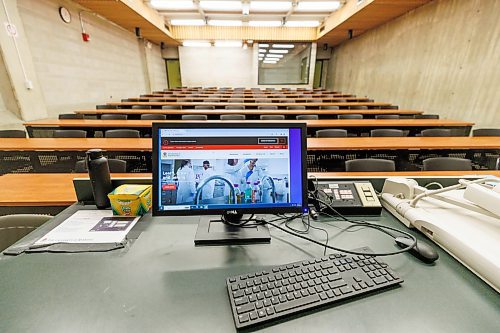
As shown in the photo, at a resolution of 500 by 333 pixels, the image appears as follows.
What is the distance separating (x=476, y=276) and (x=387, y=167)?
1.31 metres

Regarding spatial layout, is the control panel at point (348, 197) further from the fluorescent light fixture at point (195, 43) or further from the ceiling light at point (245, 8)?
the fluorescent light fixture at point (195, 43)

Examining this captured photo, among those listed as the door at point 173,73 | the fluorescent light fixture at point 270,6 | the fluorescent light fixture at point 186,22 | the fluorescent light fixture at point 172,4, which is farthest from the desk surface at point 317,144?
the door at point 173,73

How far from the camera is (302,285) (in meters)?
0.67

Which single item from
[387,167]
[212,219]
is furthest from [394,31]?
[212,219]

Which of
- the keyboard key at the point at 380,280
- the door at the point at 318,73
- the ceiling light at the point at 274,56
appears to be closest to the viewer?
the keyboard key at the point at 380,280

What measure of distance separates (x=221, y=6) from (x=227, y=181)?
9126mm

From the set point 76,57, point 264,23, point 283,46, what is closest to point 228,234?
point 76,57

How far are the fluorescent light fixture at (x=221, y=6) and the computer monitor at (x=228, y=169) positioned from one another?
8.31 metres

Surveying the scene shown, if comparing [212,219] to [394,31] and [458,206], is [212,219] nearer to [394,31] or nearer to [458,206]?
[458,206]

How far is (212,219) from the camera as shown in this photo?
101 centimetres

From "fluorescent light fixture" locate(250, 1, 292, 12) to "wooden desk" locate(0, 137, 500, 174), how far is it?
687 cm

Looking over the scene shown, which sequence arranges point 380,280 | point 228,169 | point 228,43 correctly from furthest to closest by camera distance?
point 228,43 → point 228,169 → point 380,280

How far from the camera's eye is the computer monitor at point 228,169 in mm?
837

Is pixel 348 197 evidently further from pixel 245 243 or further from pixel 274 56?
pixel 274 56
